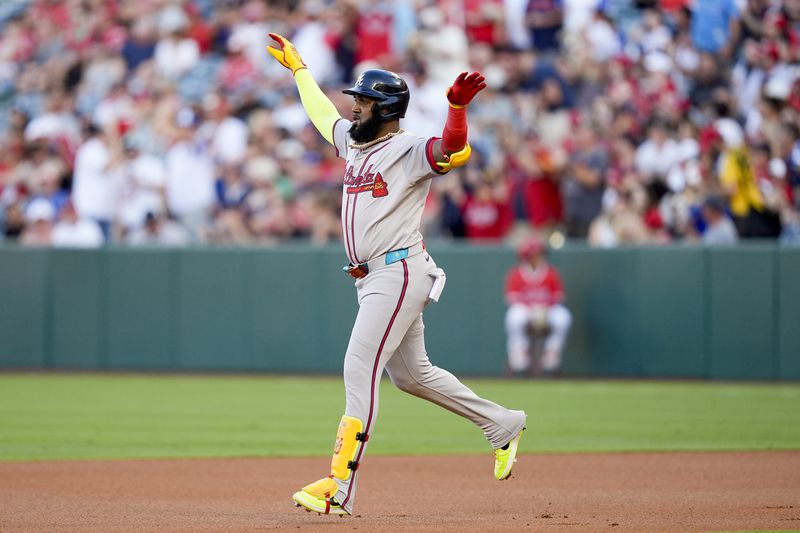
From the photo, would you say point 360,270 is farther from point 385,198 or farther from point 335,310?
point 335,310

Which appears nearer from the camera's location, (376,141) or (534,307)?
(376,141)

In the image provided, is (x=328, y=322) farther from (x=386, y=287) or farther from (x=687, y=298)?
(x=386, y=287)

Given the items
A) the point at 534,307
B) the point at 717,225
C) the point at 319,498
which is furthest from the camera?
the point at 534,307

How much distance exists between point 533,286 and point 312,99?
336 inches

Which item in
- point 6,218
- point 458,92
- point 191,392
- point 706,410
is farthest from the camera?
point 6,218

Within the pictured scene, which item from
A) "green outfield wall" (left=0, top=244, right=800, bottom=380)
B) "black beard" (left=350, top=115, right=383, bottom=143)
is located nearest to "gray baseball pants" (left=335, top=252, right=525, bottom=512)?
"black beard" (left=350, top=115, right=383, bottom=143)

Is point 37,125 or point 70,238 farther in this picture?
point 37,125

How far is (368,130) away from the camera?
644 centimetres

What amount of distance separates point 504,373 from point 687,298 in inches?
91.9

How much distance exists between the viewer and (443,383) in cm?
662

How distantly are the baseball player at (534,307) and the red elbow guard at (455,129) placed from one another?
367 inches

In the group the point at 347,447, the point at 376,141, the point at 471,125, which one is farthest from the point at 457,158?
the point at 471,125

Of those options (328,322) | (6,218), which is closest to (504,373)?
(328,322)

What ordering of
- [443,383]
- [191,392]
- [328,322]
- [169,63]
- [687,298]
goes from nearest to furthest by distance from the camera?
1. [443,383]
2. [191,392]
3. [687,298]
4. [328,322]
5. [169,63]
